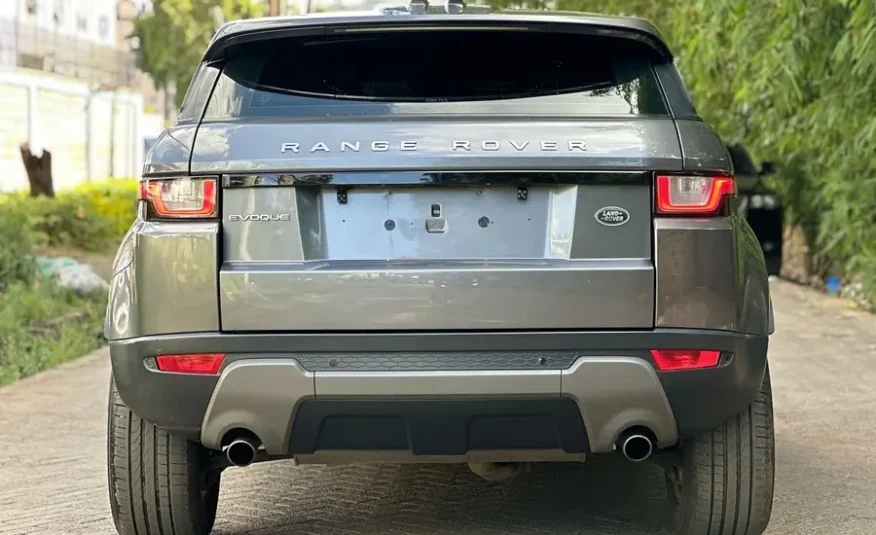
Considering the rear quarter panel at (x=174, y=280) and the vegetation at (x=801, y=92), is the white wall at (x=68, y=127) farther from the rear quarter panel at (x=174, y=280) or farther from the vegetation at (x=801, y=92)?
the rear quarter panel at (x=174, y=280)

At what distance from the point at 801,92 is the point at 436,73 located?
20.4ft

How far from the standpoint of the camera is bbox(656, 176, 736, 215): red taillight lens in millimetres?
3482

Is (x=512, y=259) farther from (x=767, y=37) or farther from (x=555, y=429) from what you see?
(x=767, y=37)

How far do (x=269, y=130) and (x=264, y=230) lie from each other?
11.5 inches

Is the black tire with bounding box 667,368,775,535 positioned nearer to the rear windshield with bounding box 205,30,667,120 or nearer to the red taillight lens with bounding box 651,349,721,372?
the red taillight lens with bounding box 651,349,721,372

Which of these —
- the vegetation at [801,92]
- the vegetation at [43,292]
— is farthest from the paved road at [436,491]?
the vegetation at [801,92]

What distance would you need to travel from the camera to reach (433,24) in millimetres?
3688

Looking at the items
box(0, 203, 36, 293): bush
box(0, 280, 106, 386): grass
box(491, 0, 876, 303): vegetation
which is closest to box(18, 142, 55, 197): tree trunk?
box(0, 203, 36, 293): bush

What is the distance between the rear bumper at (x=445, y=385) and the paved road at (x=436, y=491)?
Answer: 1034 millimetres

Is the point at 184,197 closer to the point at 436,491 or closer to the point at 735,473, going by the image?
the point at 735,473

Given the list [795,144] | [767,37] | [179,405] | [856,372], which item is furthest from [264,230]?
[795,144]

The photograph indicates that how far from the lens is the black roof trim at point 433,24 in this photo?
145 inches

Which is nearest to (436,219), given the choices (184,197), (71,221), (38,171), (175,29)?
(184,197)

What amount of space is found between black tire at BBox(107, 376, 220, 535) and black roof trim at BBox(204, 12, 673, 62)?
47.5 inches
